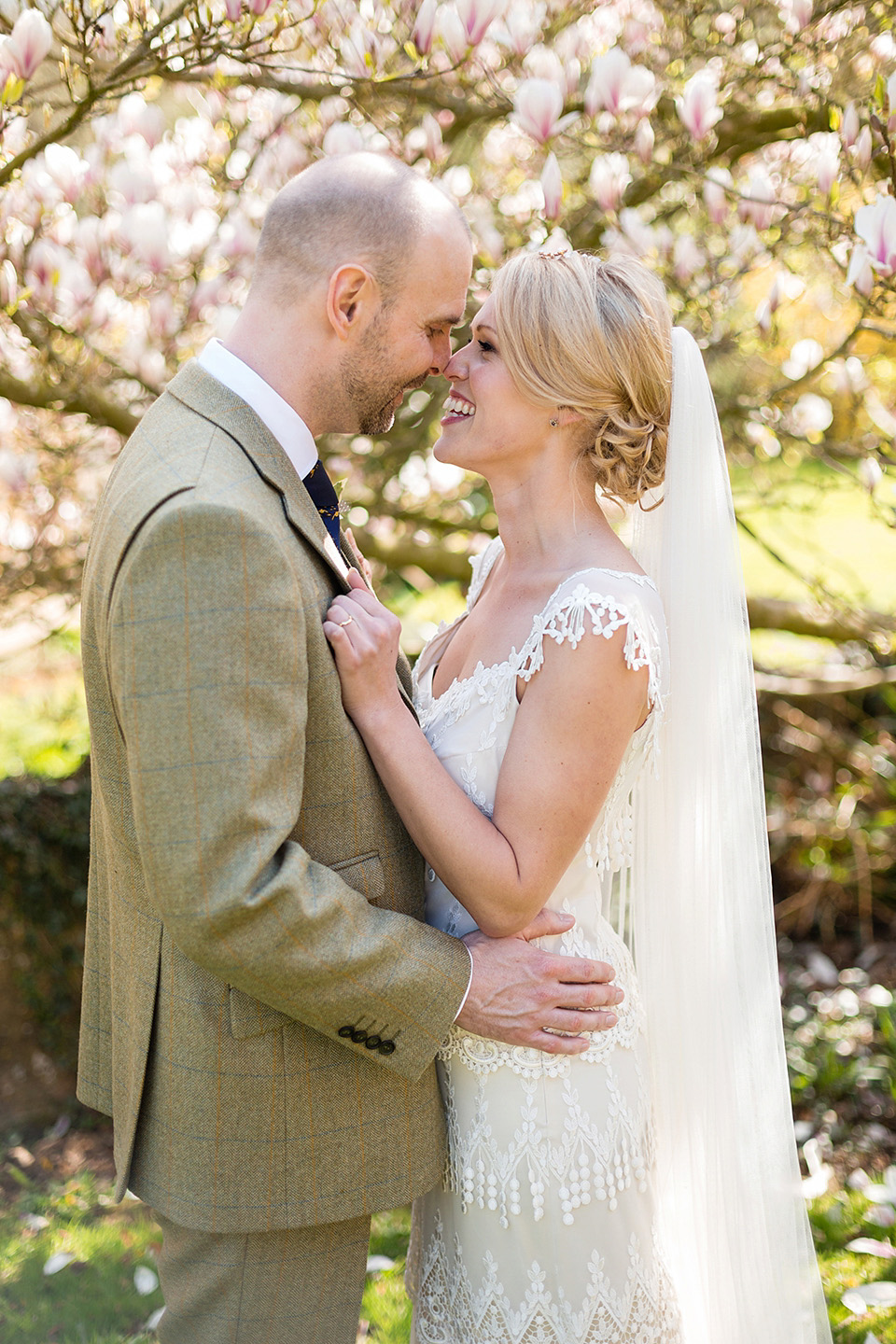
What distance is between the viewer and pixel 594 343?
219cm

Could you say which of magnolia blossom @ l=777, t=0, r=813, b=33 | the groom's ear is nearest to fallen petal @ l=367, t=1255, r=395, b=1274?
the groom's ear

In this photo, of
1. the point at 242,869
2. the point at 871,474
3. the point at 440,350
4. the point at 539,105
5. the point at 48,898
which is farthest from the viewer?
the point at 48,898

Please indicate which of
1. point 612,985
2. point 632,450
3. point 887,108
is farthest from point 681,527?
point 887,108

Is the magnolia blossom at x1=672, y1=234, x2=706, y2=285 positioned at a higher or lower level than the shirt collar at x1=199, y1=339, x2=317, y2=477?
higher

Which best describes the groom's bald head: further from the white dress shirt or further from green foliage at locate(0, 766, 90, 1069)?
green foliage at locate(0, 766, 90, 1069)

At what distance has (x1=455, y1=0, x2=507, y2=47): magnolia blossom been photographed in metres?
2.47

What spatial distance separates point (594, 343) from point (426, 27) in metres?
0.97

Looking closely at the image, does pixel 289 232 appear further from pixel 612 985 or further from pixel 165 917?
pixel 612 985

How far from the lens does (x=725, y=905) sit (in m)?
2.31

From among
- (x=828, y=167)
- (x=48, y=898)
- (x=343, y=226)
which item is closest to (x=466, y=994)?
(x=343, y=226)

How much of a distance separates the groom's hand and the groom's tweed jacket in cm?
11

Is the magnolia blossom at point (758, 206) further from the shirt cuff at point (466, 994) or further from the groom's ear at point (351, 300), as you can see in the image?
the shirt cuff at point (466, 994)

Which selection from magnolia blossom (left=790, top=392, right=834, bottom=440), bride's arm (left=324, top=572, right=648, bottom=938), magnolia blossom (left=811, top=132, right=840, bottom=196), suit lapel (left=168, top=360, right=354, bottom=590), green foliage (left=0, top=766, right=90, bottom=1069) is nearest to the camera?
suit lapel (left=168, top=360, right=354, bottom=590)

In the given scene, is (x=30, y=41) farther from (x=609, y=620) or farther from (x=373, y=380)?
(x=609, y=620)
